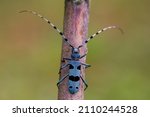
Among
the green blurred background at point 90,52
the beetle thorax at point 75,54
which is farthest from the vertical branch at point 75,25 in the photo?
the green blurred background at point 90,52

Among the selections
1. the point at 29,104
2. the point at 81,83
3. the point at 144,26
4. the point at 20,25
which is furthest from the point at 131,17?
the point at 81,83

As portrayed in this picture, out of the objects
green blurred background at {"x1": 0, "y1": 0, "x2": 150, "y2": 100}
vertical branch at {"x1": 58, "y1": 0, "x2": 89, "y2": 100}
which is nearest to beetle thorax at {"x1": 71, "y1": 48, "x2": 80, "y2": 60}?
vertical branch at {"x1": 58, "y1": 0, "x2": 89, "y2": 100}

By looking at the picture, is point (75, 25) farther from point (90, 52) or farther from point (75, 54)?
point (90, 52)

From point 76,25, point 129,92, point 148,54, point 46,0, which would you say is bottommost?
point 76,25

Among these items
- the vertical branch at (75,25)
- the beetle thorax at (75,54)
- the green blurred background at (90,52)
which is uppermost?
the green blurred background at (90,52)

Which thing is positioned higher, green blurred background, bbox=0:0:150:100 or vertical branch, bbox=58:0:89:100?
green blurred background, bbox=0:0:150:100

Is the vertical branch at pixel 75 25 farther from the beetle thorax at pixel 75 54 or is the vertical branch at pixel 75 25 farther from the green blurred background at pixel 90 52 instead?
the green blurred background at pixel 90 52

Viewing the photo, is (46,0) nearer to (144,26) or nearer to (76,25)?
(144,26)

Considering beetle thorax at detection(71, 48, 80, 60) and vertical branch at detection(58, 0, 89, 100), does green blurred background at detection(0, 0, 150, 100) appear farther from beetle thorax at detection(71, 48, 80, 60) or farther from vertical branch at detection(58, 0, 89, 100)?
vertical branch at detection(58, 0, 89, 100)
